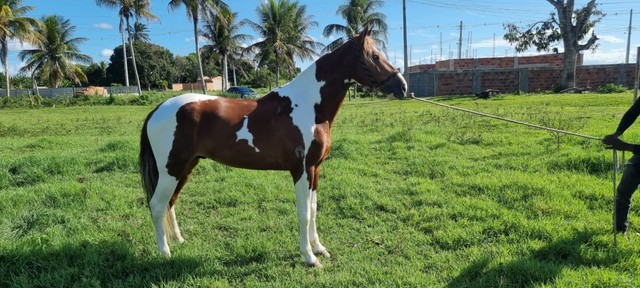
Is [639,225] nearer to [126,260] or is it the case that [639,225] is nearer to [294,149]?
[294,149]

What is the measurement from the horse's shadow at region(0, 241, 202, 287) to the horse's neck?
1740 mm

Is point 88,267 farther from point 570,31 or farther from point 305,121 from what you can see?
point 570,31

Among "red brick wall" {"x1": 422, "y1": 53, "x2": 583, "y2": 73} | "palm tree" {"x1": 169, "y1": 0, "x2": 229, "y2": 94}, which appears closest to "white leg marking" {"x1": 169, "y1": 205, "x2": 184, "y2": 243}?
"palm tree" {"x1": 169, "y1": 0, "x2": 229, "y2": 94}

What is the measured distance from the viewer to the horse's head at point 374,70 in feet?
11.7

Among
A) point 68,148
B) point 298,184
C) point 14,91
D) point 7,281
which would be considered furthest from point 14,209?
point 14,91

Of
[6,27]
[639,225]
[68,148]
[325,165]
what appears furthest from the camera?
[6,27]

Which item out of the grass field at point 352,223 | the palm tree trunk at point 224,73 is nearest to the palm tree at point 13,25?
the palm tree trunk at point 224,73

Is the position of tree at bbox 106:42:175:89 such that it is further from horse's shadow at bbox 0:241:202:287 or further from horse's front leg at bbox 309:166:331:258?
horse's front leg at bbox 309:166:331:258

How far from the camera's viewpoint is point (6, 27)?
27594mm

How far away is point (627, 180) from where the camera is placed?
374cm

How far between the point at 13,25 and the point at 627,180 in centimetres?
3504

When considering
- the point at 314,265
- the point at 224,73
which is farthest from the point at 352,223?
the point at 224,73

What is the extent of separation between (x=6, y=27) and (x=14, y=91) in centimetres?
2098

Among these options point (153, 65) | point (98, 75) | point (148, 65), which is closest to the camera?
point (148, 65)
